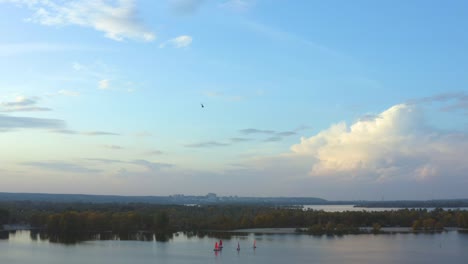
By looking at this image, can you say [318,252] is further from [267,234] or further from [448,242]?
[267,234]

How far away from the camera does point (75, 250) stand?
103 feet

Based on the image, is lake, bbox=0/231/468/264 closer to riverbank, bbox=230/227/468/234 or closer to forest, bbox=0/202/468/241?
riverbank, bbox=230/227/468/234

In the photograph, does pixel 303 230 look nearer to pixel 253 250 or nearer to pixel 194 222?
pixel 194 222

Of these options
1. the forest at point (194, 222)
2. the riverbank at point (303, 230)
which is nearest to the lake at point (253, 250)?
the riverbank at point (303, 230)

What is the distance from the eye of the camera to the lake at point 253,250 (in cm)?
2725

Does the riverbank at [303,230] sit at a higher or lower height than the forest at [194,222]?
lower

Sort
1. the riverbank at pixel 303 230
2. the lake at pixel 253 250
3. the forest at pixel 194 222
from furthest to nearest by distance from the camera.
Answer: the riverbank at pixel 303 230 → the forest at pixel 194 222 → the lake at pixel 253 250

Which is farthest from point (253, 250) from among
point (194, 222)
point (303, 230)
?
point (194, 222)

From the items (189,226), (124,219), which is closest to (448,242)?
(189,226)

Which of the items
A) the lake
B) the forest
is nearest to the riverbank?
the forest

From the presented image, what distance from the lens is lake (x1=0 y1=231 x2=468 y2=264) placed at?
27.2 metres

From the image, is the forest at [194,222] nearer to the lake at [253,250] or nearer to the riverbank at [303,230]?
the riverbank at [303,230]

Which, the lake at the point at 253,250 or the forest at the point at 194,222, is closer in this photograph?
the lake at the point at 253,250

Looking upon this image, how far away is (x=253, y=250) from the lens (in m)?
31.6
